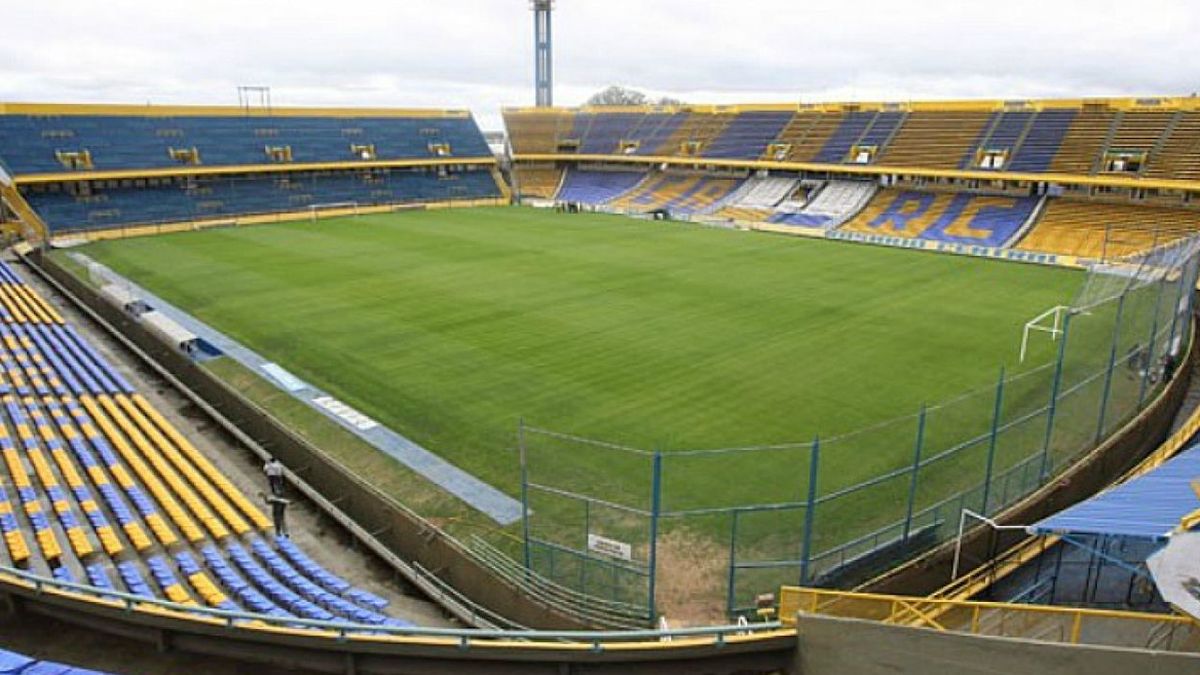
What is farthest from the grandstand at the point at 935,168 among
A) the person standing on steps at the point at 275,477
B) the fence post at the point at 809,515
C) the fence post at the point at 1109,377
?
the person standing on steps at the point at 275,477

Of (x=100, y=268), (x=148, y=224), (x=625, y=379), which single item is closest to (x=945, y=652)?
(x=625, y=379)

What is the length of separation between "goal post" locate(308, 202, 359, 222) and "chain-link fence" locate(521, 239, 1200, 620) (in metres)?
42.6

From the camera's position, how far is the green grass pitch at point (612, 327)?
737 inches

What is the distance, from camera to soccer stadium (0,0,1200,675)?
882cm

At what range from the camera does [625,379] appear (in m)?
21.2

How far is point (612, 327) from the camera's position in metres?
26.2

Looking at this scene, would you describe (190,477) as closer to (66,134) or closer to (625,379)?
(625,379)

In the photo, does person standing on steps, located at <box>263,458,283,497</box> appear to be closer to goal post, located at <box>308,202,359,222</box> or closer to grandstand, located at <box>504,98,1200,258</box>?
grandstand, located at <box>504,98,1200,258</box>

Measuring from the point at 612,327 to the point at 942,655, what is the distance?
18.7 metres

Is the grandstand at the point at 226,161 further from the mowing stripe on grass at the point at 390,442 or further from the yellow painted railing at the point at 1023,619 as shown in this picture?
the yellow painted railing at the point at 1023,619

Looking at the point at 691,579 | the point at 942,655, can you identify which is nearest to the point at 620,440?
the point at 691,579

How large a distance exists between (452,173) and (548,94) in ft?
78.4

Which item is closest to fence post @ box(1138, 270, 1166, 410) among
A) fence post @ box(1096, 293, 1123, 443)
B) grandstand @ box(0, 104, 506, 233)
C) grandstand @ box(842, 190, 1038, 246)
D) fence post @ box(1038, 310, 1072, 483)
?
fence post @ box(1096, 293, 1123, 443)

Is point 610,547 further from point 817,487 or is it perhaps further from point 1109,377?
point 1109,377
